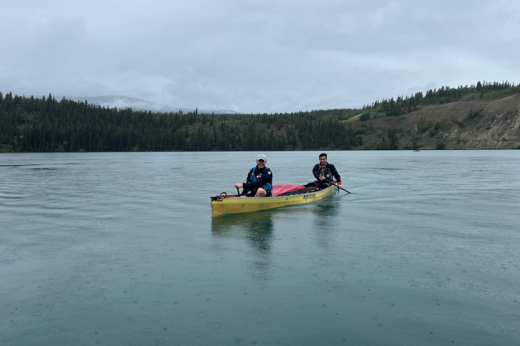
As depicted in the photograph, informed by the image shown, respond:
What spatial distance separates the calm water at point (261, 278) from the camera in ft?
25.3

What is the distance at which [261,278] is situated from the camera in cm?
1057

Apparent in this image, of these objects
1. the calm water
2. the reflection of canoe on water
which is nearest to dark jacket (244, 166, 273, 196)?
the reflection of canoe on water

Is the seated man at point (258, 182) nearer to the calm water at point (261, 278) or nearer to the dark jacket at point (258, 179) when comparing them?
the dark jacket at point (258, 179)

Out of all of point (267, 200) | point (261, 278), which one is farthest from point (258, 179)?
point (261, 278)

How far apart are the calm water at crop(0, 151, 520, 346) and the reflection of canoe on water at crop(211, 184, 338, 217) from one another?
491 millimetres

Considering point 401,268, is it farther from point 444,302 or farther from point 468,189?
point 468,189

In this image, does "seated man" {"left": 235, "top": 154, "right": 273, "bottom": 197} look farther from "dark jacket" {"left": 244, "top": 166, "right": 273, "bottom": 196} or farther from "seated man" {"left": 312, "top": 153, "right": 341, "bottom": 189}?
"seated man" {"left": 312, "top": 153, "right": 341, "bottom": 189}

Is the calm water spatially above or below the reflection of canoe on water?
below

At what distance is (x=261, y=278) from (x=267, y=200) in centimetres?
978

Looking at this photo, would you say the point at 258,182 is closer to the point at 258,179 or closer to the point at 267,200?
the point at 258,179

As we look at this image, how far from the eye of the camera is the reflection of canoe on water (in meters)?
18.5

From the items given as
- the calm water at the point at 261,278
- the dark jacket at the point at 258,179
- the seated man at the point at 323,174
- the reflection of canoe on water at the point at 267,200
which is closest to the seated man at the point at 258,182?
the dark jacket at the point at 258,179

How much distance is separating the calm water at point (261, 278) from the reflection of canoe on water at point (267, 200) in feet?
1.61

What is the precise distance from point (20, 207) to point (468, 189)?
90.0 ft
